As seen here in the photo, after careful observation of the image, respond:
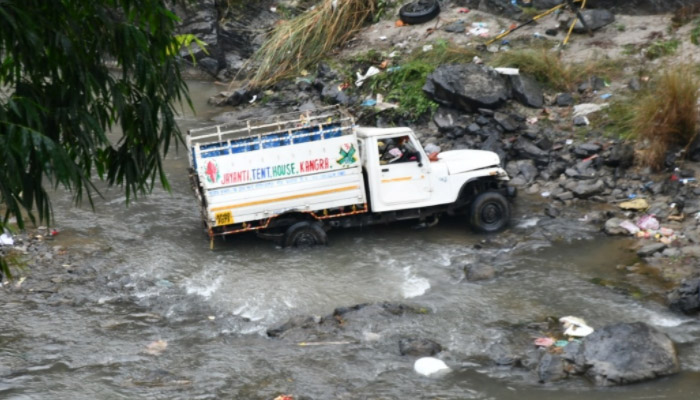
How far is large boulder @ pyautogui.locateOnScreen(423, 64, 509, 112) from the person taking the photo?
13.9 meters

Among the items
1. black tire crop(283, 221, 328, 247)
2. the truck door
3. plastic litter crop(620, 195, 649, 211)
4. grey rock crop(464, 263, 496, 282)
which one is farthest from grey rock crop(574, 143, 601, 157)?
black tire crop(283, 221, 328, 247)

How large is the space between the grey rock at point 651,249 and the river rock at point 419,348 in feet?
11.1

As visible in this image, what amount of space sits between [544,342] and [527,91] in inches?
282

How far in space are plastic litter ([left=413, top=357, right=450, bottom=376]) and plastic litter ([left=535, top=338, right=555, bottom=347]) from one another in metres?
1.00

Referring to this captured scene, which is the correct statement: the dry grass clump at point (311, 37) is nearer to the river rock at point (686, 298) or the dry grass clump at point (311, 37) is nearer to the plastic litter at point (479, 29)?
the plastic litter at point (479, 29)

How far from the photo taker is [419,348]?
307 inches

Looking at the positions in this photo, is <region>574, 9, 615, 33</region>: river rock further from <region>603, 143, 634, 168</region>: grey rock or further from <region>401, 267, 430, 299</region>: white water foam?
<region>401, 267, 430, 299</region>: white water foam

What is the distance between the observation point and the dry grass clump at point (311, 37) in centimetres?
1828

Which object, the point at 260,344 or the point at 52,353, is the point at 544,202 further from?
the point at 52,353

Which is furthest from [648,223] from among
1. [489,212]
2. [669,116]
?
[489,212]

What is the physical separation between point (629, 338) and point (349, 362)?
2682 mm

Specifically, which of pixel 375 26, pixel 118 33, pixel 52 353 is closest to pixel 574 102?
pixel 375 26

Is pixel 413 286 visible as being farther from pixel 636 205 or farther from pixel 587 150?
pixel 587 150

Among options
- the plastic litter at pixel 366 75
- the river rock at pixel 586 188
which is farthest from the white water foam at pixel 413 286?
the plastic litter at pixel 366 75
